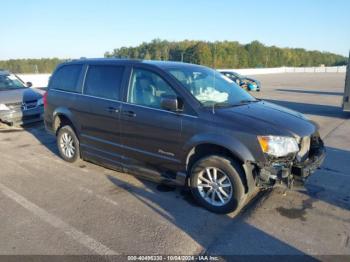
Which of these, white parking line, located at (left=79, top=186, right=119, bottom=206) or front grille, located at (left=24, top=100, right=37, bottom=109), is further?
front grille, located at (left=24, top=100, right=37, bottom=109)

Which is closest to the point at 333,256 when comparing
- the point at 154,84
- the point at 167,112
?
the point at 167,112

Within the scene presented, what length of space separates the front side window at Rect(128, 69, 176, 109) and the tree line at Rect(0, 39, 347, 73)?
167ft

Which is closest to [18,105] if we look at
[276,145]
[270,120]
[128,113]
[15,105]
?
[15,105]

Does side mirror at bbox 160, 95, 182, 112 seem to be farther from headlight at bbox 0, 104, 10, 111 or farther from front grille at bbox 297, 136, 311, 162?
headlight at bbox 0, 104, 10, 111

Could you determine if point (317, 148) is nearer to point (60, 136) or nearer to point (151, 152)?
point (151, 152)

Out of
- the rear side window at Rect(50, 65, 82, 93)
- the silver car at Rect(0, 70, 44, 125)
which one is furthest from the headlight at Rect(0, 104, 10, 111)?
the rear side window at Rect(50, 65, 82, 93)

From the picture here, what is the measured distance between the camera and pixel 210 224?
12.2ft

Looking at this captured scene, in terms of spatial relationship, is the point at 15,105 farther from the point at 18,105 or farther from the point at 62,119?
the point at 62,119

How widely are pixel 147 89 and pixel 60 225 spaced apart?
2.17 meters

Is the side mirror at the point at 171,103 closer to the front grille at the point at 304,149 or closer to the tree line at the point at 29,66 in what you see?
the front grille at the point at 304,149

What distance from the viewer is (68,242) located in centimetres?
334

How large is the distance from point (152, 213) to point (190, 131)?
45.8 inches

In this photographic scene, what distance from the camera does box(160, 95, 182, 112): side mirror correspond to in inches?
158

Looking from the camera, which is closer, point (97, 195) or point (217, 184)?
point (217, 184)
